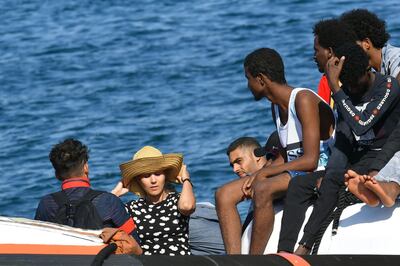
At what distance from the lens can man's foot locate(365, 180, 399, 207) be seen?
641cm

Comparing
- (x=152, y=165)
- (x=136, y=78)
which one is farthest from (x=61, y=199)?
(x=136, y=78)

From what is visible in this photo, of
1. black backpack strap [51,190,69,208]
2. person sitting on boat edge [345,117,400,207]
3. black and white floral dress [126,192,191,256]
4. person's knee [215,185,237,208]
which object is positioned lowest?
black and white floral dress [126,192,191,256]

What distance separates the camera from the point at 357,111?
6.70 meters

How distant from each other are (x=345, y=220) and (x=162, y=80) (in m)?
12.0

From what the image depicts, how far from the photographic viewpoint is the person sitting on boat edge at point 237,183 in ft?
23.2

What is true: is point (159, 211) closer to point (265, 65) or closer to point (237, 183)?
point (237, 183)

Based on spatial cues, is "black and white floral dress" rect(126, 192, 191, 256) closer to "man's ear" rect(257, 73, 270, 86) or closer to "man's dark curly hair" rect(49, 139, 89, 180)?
"man's dark curly hair" rect(49, 139, 89, 180)

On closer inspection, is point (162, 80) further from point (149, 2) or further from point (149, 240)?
point (149, 240)

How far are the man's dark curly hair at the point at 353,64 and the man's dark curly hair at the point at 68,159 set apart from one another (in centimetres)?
148

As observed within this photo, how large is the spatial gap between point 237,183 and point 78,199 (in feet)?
2.88

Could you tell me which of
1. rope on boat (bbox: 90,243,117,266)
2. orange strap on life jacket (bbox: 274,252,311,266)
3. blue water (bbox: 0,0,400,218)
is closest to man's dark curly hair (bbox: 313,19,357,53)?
orange strap on life jacket (bbox: 274,252,311,266)

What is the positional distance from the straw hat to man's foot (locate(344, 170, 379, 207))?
4.31 ft

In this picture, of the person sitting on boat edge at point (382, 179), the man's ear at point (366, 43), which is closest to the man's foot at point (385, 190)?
the person sitting on boat edge at point (382, 179)

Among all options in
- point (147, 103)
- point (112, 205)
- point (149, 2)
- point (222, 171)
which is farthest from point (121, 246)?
point (149, 2)
